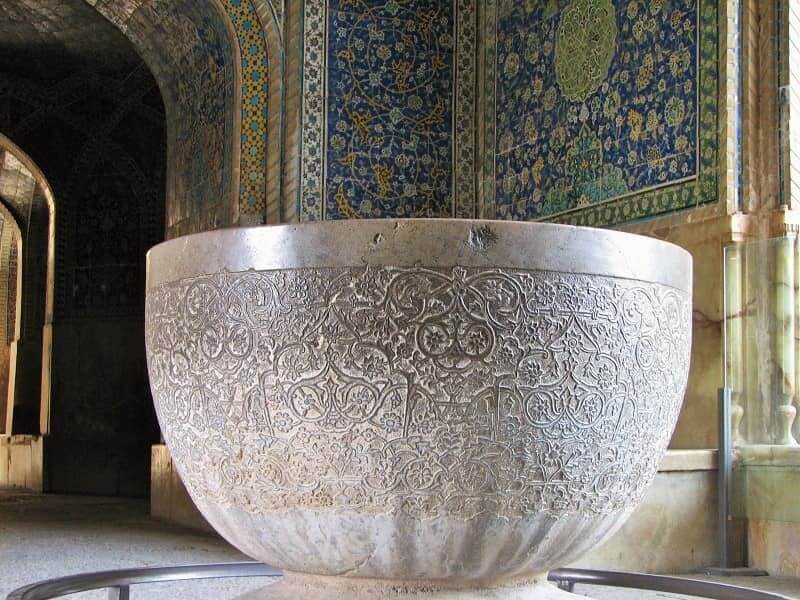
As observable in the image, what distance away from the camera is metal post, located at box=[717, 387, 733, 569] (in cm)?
469

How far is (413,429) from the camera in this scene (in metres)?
2.04

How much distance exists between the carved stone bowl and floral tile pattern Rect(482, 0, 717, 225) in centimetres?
319

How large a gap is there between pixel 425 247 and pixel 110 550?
14.3 feet

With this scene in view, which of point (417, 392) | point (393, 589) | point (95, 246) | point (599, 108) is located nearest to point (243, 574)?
point (393, 589)

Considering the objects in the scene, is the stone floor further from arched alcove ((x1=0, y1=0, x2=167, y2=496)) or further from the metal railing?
arched alcove ((x1=0, y1=0, x2=167, y2=496))

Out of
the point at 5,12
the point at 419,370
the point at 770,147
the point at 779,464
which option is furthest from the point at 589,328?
the point at 5,12

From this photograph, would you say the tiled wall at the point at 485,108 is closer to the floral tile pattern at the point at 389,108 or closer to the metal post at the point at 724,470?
the floral tile pattern at the point at 389,108

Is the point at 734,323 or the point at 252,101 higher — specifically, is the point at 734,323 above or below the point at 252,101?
below

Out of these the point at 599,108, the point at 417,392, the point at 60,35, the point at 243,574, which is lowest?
the point at 243,574

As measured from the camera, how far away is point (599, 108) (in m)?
5.90

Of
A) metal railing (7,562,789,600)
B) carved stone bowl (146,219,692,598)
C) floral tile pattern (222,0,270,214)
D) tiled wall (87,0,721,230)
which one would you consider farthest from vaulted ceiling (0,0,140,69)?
carved stone bowl (146,219,692,598)

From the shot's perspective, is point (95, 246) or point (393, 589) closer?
point (393, 589)

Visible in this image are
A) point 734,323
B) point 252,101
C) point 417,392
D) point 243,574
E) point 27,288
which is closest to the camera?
point 417,392

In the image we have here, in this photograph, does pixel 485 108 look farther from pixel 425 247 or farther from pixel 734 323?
pixel 425 247
